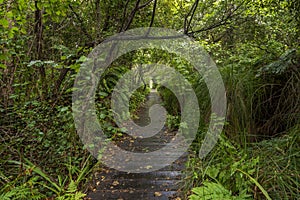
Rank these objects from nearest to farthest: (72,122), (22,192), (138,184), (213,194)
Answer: (213,194), (22,192), (138,184), (72,122)

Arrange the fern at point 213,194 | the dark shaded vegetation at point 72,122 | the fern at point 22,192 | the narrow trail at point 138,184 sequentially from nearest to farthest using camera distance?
the fern at point 213,194, the dark shaded vegetation at point 72,122, the fern at point 22,192, the narrow trail at point 138,184

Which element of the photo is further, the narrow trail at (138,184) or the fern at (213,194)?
the narrow trail at (138,184)

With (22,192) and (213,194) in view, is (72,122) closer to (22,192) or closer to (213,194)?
(22,192)

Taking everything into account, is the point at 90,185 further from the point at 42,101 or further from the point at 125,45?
the point at 125,45

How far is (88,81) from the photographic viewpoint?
301cm

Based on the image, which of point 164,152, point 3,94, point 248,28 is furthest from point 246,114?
point 248,28

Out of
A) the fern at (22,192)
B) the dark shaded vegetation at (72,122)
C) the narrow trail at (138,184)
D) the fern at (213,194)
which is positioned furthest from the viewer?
the narrow trail at (138,184)

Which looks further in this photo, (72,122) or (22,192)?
(72,122)

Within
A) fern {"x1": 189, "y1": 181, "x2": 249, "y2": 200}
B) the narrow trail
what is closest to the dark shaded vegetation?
fern {"x1": 189, "y1": 181, "x2": 249, "y2": 200}

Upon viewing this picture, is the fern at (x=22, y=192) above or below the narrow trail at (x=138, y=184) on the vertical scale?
above

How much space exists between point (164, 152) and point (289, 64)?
2.05 m

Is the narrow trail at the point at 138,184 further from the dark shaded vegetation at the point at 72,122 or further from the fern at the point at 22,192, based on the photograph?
the fern at the point at 22,192

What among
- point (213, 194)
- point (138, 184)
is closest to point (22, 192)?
point (138, 184)

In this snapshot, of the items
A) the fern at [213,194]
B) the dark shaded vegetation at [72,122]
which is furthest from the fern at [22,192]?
the fern at [213,194]
